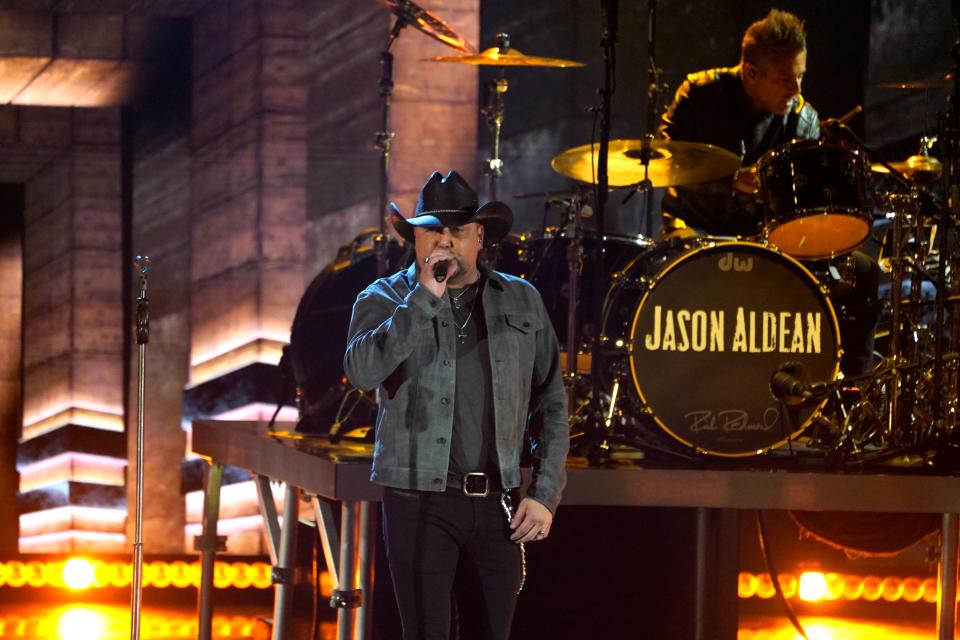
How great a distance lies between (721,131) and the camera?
19.3 ft

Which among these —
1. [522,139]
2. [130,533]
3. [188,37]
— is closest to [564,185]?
[522,139]

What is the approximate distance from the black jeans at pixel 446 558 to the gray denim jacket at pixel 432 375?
70mm

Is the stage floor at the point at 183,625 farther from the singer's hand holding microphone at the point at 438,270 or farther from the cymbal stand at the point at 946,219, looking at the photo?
the singer's hand holding microphone at the point at 438,270

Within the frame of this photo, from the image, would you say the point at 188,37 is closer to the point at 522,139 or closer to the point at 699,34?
the point at 522,139

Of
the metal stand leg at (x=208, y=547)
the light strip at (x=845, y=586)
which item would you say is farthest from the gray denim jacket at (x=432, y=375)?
the light strip at (x=845, y=586)

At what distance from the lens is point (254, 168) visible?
7.52 metres

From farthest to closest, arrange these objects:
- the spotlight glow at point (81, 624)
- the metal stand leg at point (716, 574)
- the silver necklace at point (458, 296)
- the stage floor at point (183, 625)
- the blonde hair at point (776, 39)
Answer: the stage floor at point (183, 625) < the spotlight glow at point (81, 624) < the blonde hair at point (776, 39) < the metal stand leg at point (716, 574) < the silver necklace at point (458, 296)

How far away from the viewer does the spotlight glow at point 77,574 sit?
7.07 m

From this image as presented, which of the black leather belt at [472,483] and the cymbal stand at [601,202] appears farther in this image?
the cymbal stand at [601,202]

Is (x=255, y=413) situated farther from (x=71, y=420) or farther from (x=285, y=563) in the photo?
(x=285, y=563)

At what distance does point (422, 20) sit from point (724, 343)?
2210 millimetres

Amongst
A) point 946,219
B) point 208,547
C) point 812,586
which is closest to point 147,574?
point 208,547

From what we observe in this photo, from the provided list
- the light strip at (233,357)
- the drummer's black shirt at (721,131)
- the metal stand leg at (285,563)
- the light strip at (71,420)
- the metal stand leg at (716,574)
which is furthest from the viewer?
the light strip at (233,357)

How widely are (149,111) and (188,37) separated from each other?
50 centimetres
